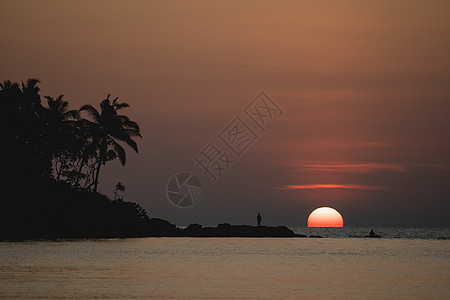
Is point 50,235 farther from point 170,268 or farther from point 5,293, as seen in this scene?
point 5,293

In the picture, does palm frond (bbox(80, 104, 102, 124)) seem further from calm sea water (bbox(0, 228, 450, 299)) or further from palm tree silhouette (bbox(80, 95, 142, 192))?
calm sea water (bbox(0, 228, 450, 299))

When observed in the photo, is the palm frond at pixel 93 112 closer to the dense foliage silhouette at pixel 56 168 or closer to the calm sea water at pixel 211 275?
the dense foliage silhouette at pixel 56 168

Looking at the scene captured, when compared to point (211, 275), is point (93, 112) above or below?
above

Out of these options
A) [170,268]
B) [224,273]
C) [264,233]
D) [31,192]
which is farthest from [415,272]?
[264,233]

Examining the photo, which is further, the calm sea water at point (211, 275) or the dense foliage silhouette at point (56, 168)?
the dense foliage silhouette at point (56, 168)

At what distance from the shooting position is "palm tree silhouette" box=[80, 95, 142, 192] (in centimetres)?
6869

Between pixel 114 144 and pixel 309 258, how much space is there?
99.7ft

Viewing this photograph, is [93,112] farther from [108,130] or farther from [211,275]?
[211,275]

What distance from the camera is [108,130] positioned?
69.0m

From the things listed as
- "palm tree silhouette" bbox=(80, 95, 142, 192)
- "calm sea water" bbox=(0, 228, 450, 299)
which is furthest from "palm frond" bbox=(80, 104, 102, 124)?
"calm sea water" bbox=(0, 228, 450, 299)

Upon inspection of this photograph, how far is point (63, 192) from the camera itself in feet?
212

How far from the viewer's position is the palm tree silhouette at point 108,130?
68.7m

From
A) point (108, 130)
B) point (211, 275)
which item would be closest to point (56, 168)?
point (108, 130)

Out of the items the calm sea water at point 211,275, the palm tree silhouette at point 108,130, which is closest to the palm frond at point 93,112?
the palm tree silhouette at point 108,130
